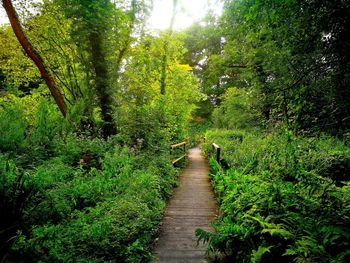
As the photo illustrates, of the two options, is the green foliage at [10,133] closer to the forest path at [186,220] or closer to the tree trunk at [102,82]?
the tree trunk at [102,82]

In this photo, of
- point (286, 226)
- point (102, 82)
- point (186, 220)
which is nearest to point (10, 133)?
point (102, 82)

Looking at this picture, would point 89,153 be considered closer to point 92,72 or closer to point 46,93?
point 92,72

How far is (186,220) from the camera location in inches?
197

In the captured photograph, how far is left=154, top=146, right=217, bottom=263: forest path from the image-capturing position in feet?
12.0

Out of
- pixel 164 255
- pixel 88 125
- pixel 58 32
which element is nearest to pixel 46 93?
pixel 58 32

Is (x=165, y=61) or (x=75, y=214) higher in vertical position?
(x=165, y=61)

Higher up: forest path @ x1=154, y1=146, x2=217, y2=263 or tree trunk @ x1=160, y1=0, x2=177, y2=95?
tree trunk @ x1=160, y1=0, x2=177, y2=95

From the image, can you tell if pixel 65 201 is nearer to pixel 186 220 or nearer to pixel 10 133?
pixel 186 220

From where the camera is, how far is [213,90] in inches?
1220

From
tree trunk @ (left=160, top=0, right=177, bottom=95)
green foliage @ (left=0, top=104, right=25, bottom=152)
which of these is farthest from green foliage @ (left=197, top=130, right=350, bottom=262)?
tree trunk @ (left=160, top=0, right=177, bottom=95)

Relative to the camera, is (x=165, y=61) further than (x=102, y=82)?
Yes

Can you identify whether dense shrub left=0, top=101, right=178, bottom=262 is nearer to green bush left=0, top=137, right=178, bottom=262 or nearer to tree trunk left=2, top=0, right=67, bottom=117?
green bush left=0, top=137, right=178, bottom=262

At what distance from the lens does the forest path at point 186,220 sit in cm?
364

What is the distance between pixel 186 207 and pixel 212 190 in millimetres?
1782
